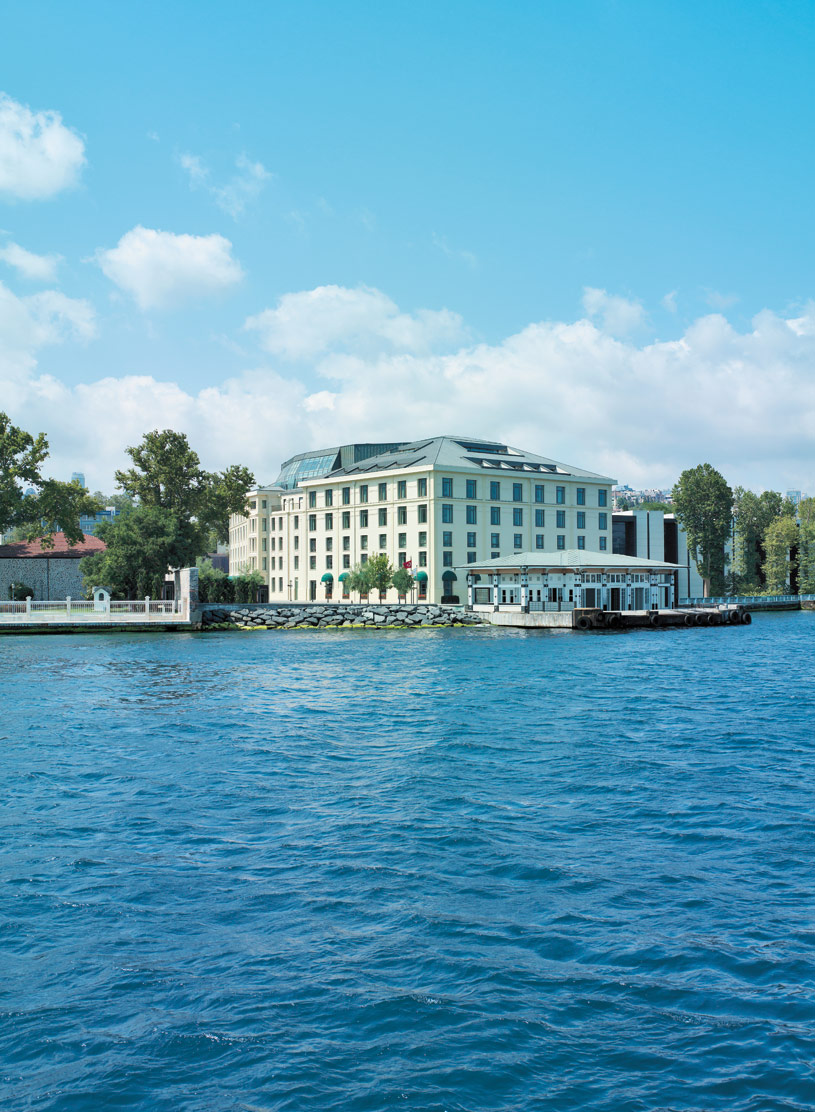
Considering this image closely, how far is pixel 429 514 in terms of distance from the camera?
9631cm

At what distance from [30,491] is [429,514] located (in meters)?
42.6

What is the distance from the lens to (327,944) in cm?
1034

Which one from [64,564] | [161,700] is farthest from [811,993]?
[64,564]

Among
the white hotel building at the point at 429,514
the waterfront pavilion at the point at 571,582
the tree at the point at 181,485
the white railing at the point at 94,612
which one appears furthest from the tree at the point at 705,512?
the white railing at the point at 94,612

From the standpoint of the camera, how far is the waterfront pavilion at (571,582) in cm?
8219

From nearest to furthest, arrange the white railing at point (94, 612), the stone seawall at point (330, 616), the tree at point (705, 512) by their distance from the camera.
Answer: the white railing at point (94, 612) → the stone seawall at point (330, 616) → the tree at point (705, 512)

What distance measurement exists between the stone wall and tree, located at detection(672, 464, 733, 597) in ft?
270

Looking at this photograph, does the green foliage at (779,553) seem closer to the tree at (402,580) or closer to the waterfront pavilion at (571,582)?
the waterfront pavilion at (571,582)

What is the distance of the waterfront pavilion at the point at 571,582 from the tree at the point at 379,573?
31.2 feet

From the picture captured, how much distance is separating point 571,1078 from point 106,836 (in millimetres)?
9404

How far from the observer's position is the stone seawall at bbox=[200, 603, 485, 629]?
81438 millimetres

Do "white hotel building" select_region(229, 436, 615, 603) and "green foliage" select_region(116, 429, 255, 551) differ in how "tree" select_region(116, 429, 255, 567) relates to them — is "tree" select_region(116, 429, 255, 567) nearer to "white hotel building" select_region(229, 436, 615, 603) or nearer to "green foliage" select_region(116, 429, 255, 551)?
"green foliage" select_region(116, 429, 255, 551)

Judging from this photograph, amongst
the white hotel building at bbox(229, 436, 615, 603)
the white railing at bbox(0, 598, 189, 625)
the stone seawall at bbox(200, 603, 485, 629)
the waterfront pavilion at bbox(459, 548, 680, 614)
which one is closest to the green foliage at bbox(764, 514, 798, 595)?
the white hotel building at bbox(229, 436, 615, 603)

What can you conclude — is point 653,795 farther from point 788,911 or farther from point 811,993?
point 811,993
